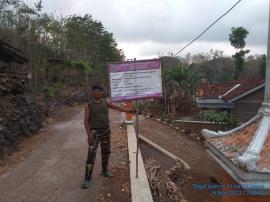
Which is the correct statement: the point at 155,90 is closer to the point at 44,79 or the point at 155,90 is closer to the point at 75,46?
the point at 44,79

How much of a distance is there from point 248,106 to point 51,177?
25.6 metres

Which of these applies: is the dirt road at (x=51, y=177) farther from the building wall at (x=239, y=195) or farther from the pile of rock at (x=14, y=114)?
the building wall at (x=239, y=195)

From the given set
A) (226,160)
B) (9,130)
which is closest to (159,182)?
(226,160)

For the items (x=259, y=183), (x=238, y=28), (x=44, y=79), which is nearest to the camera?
(x=259, y=183)

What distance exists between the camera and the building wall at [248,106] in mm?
30266

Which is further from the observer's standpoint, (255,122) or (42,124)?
(42,124)

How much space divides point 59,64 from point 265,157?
28.2m

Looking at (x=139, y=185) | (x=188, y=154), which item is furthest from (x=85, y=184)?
(x=188, y=154)

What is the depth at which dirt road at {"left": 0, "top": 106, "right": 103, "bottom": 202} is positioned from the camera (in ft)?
21.4

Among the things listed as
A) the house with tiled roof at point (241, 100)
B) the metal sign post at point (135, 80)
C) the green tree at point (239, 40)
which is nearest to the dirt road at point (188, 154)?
the metal sign post at point (135, 80)

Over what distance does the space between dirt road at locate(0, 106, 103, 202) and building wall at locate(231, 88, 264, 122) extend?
2205 centimetres

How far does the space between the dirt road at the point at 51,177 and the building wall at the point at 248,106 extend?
868 inches

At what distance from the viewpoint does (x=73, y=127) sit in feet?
48.5

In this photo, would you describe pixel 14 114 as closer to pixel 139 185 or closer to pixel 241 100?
pixel 139 185
